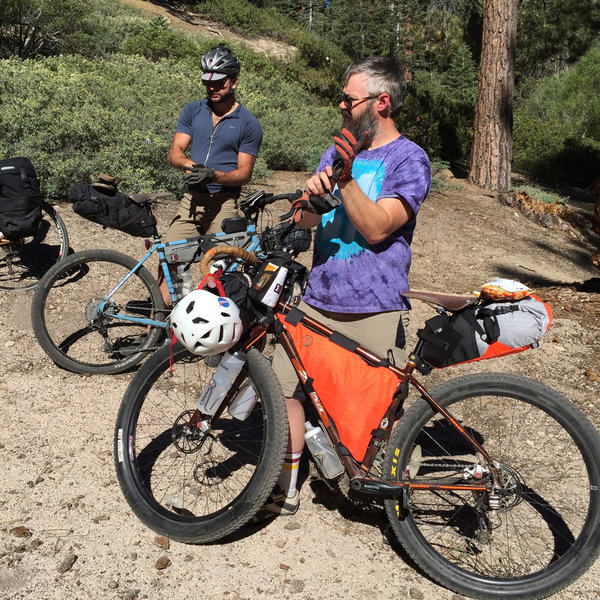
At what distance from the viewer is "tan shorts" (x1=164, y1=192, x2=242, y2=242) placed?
15.6ft

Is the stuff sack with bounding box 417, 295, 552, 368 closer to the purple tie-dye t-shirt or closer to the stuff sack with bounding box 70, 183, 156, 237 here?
the purple tie-dye t-shirt

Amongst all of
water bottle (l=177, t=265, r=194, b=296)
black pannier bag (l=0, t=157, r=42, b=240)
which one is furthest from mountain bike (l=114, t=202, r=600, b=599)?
black pannier bag (l=0, t=157, r=42, b=240)

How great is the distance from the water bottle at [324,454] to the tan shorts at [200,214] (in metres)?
2.30

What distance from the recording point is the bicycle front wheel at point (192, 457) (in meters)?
2.67

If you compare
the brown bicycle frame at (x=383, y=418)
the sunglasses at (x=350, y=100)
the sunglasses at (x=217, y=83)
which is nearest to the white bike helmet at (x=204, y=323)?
the brown bicycle frame at (x=383, y=418)

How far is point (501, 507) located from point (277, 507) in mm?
1084

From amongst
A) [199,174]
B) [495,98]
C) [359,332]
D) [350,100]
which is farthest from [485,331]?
[495,98]

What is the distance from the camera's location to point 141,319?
4582mm

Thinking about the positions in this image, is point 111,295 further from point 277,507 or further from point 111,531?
point 277,507

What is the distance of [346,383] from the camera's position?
2.78m

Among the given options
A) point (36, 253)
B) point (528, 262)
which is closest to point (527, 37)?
point (528, 262)

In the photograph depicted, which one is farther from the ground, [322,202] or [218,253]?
[322,202]

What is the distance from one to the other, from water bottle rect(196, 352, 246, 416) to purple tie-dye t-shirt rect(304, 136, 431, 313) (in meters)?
0.45

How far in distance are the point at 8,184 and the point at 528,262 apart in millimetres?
7487
